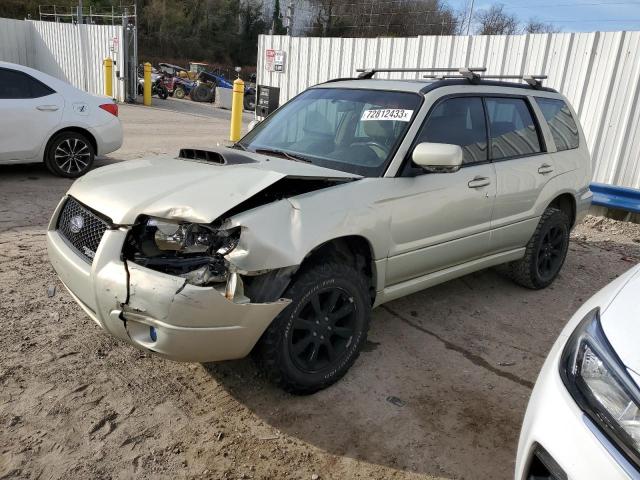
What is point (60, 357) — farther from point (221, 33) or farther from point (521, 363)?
point (221, 33)

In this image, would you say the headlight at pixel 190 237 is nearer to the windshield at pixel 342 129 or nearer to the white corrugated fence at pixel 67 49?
the windshield at pixel 342 129

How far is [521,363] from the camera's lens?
3701mm

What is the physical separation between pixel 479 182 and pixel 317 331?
68.7 inches

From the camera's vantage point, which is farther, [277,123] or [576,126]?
[576,126]

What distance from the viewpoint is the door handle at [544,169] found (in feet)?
14.8

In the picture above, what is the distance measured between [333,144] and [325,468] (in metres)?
2.07

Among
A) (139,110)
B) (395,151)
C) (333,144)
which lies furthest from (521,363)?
(139,110)

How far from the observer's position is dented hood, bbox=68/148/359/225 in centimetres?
259

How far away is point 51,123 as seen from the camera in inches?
286

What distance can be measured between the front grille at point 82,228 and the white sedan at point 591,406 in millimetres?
2123

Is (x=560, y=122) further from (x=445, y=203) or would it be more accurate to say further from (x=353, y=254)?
(x=353, y=254)

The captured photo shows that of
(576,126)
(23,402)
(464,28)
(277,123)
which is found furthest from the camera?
(464,28)

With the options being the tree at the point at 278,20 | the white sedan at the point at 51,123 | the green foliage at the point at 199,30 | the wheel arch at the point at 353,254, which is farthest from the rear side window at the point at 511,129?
the tree at the point at 278,20

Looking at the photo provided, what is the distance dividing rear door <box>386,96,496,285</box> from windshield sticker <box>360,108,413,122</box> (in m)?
0.14
